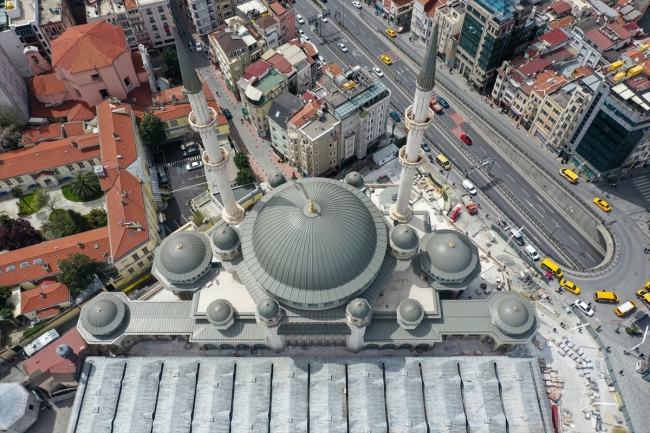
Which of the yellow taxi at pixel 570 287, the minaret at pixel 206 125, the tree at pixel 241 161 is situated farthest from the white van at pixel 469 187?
the minaret at pixel 206 125

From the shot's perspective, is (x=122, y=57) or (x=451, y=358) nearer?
(x=451, y=358)

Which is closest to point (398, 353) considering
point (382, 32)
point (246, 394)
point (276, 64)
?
point (246, 394)

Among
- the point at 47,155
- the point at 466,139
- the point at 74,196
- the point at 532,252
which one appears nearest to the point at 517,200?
the point at 532,252

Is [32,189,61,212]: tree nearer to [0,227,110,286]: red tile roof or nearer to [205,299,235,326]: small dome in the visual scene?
[0,227,110,286]: red tile roof


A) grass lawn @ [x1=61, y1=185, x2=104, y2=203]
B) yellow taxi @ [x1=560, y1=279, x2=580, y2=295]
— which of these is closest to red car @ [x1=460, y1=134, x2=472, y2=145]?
yellow taxi @ [x1=560, y1=279, x2=580, y2=295]

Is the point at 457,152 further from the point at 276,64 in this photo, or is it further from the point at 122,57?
the point at 122,57
